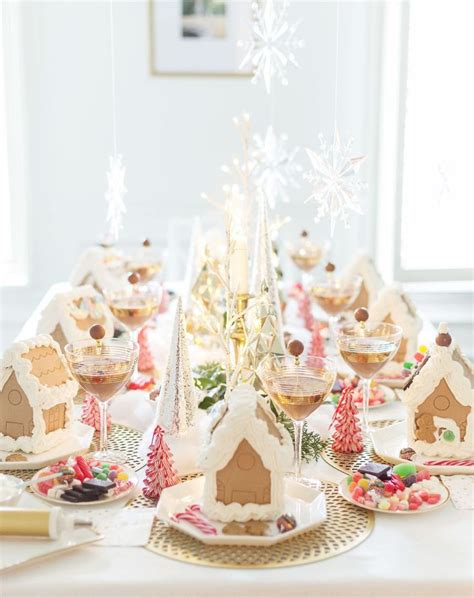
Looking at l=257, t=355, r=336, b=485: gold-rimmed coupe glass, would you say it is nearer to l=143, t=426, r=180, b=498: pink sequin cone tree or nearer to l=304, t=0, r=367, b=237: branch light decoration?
l=143, t=426, r=180, b=498: pink sequin cone tree

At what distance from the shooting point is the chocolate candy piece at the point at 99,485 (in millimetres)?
1523

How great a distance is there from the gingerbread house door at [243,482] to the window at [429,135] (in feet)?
6.87

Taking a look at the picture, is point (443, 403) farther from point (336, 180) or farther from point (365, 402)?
Result: point (336, 180)

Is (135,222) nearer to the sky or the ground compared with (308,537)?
nearer to the sky

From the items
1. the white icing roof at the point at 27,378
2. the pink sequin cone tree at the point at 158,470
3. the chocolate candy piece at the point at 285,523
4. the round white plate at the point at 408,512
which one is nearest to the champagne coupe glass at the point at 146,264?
the white icing roof at the point at 27,378

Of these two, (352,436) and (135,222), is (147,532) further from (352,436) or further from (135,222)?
(135,222)

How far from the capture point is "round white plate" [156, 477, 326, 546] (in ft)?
4.48

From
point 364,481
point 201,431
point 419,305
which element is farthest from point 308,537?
point 419,305

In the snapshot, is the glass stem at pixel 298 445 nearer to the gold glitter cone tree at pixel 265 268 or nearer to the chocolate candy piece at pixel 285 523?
the chocolate candy piece at pixel 285 523

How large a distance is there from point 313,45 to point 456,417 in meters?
2.85

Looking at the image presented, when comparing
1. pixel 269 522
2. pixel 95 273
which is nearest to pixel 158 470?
pixel 269 522

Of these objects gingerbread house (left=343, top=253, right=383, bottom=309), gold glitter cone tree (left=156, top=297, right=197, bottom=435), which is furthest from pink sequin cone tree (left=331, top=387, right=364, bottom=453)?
gingerbread house (left=343, top=253, right=383, bottom=309)

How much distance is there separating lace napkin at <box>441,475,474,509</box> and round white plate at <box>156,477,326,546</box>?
0.80 feet

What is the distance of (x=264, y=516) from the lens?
1.43 m
